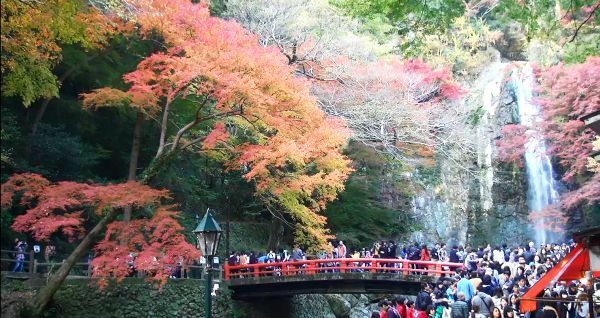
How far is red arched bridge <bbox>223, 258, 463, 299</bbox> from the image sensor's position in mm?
18562

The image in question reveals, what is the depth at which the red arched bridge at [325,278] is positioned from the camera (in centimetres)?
1856

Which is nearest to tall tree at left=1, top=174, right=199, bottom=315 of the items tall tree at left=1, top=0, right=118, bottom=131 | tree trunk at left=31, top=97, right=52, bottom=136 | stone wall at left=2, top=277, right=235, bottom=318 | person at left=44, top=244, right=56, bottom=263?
stone wall at left=2, top=277, right=235, bottom=318

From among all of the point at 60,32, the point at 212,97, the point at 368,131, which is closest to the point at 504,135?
the point at 368,131

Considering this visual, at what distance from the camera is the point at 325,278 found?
1905cm

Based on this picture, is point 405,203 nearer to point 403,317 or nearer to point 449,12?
point 403,317

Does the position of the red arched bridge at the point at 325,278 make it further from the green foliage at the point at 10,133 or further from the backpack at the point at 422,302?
the green foliage at the point at 10,133

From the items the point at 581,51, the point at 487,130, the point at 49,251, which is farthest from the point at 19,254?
the point at 487,130

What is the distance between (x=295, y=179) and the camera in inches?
752

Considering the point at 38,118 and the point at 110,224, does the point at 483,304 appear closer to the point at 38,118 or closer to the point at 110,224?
the point at 110,224

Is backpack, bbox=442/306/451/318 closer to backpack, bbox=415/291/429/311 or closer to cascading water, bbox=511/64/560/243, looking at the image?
backpack, bbox=415/291/429/311

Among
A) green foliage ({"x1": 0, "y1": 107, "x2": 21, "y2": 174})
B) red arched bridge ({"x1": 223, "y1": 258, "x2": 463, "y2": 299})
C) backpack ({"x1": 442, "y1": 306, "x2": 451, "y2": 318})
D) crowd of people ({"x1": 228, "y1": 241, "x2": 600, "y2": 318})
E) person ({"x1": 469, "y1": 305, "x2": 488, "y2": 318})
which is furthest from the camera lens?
red arched bridge ({"x1": 223, "y1": 258, "x2": 463, "y2": 299})

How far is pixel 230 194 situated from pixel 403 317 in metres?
13.9

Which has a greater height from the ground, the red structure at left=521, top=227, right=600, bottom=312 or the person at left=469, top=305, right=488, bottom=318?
the red structure at left=521, top=227, right=600, bottom=312

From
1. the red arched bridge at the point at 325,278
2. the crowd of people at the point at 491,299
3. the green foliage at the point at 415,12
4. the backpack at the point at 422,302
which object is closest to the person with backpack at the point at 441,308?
the crowd of people at the point at 491,299
